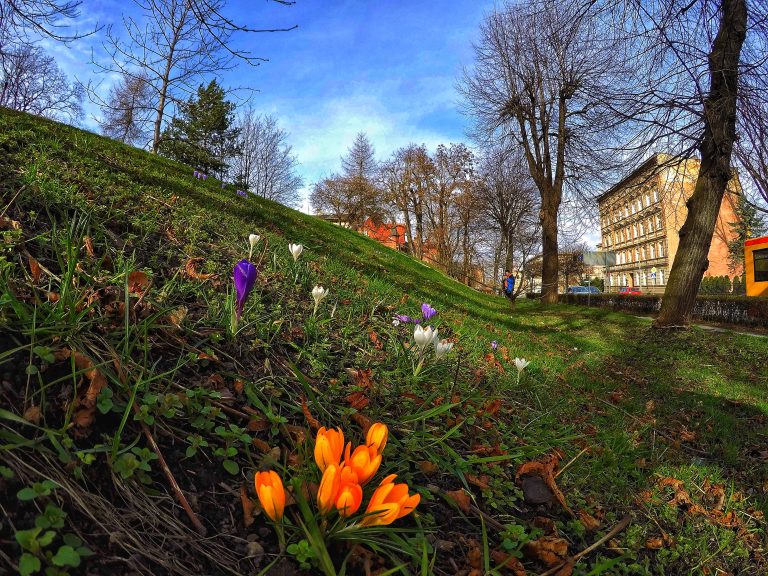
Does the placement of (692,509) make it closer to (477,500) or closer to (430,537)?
(477,500)

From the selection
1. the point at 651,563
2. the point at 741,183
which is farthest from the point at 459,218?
the point at 651,563

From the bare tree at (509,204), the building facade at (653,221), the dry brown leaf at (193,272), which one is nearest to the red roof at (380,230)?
the bare tree at (509,204)

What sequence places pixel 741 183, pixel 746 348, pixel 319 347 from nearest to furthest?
pixel 319 347, pixel 746 348, pixel 741 183

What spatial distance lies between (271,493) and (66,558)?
1.29 feet

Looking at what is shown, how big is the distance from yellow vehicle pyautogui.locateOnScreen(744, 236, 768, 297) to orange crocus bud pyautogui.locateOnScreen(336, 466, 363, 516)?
23.0 m

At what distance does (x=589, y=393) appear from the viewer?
4.54 m

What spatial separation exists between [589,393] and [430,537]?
3.86 metres

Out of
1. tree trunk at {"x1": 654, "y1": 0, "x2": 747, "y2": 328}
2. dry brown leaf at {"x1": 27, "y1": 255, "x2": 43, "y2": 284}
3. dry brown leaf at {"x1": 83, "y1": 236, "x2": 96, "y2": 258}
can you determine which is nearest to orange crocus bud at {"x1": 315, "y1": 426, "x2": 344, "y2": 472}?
dry brown leaf at {"x1": 27, "y1": 255, "x2": 43, "y2": 284}

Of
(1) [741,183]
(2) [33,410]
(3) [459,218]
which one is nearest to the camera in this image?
(2) [33,410]

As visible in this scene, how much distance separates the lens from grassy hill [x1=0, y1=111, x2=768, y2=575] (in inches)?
40.1

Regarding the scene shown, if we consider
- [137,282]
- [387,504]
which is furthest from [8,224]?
[387,504]

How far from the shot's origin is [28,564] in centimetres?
72

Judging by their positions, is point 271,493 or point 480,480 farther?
point 480,480

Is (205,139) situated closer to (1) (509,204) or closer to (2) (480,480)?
(1) (509,204)
